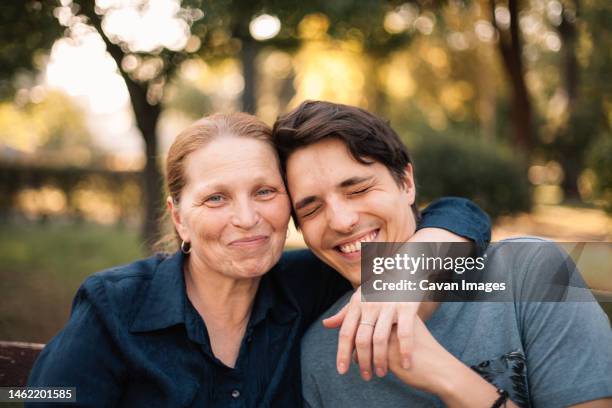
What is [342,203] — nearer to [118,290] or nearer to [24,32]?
[118,290]

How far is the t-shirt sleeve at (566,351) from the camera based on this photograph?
1.94 metres

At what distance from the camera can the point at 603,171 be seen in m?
9.14

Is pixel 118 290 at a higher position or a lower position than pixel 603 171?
lower

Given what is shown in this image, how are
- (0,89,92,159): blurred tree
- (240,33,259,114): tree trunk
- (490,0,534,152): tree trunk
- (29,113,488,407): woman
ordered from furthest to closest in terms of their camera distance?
(0,89,92,159): blurred tree → (490,0,534,152): tree trunk → (240,33,259,114): tree trunk → (29,113,488,407): woman

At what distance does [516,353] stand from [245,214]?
47.1 inches

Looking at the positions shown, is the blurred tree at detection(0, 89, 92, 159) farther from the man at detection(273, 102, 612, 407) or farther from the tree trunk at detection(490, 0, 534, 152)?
the man at detection(273, 102, 612, 407)

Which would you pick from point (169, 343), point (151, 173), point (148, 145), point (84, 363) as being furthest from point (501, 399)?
point (151, 173)

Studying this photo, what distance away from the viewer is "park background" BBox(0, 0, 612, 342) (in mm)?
6074

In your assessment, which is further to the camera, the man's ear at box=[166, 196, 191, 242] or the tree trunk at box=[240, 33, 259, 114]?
the tree trunk at box=[240, 33, 259, 114]

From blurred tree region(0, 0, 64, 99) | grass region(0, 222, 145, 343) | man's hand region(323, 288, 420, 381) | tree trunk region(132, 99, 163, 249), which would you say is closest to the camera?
man's hand region(323, 288, 420, 381)

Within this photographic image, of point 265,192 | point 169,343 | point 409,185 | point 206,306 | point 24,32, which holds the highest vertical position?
point 24,32

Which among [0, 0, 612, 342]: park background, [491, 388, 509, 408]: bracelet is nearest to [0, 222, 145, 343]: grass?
[0, 0, 612, 342]: park background

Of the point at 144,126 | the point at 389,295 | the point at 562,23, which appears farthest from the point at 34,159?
the point at 562,23

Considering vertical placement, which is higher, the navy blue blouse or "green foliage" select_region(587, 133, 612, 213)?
"green foliage" select_region(587, 133, 612, 213)
